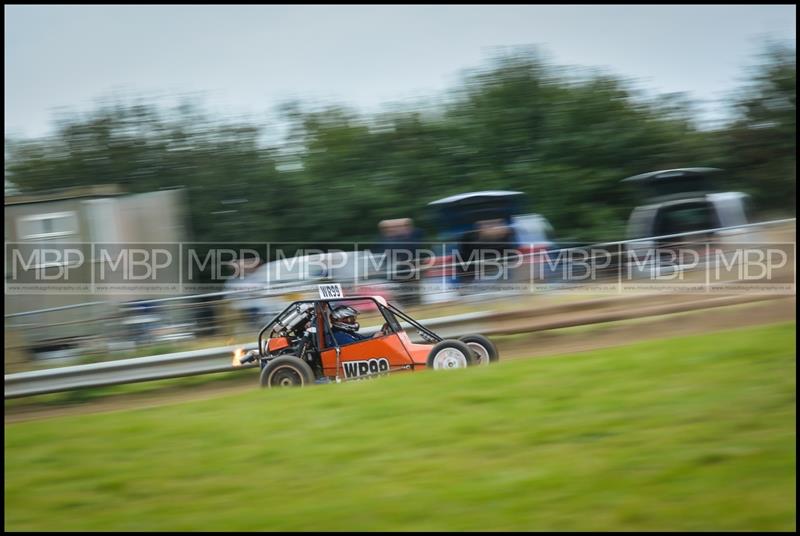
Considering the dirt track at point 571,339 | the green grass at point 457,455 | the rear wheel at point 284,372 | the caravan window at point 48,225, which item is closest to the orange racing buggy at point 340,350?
the rear wheel at point 284,372

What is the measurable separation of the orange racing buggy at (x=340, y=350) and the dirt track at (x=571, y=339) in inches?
42.2

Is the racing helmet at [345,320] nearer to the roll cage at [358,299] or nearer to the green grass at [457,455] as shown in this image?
the roll cage at [358,299]

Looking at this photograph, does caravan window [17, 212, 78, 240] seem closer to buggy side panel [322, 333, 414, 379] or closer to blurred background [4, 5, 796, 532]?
blurred background [4, 5, 796, 532]

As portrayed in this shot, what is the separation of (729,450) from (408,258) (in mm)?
6240

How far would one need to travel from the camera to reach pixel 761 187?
18109 mm

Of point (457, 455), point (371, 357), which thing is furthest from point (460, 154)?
point (457, 455)

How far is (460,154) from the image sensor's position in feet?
61.2

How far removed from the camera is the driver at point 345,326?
8805 mm

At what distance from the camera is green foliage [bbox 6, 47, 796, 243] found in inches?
712

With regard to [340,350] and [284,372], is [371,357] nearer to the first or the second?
[340,350]

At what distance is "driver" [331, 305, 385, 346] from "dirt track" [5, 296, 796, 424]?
59.2 inches

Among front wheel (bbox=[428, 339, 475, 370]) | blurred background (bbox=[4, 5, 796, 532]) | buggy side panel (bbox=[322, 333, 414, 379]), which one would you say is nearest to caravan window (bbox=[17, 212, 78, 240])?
blurred background (bbox=[4, 5, 796, 532])

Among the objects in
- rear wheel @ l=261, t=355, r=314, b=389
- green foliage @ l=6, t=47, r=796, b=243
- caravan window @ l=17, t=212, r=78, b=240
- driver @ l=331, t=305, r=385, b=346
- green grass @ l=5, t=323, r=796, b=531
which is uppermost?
green foliage @ l=6, t=47, r=796, b=243

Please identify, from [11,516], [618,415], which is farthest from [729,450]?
[11,516]
